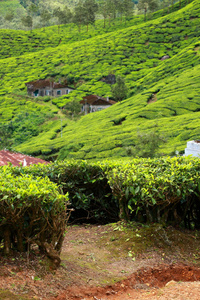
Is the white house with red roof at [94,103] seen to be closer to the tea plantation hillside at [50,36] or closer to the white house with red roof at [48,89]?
the white house with red roof at [48,89]

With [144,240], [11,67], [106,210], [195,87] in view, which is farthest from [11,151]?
[11,67]

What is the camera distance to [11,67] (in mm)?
85625

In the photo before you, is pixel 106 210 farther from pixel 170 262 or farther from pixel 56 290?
pixel 56 290

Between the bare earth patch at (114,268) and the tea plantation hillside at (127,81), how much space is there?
69.3 ft

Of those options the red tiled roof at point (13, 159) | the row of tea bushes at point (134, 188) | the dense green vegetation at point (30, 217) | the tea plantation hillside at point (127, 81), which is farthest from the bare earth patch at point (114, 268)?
the tea plantation hillside at point (127, 81)

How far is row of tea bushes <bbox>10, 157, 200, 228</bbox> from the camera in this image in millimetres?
7180

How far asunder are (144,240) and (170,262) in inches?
27.9

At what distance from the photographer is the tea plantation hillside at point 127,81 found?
3678cm

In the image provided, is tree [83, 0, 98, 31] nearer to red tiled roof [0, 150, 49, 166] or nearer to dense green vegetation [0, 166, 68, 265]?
red tiled roof [0, 150, 49, 166]

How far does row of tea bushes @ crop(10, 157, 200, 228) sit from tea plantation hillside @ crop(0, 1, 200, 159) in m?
19.8

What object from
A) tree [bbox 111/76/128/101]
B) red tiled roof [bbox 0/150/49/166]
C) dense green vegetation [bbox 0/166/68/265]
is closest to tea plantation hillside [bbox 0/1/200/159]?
tree [bbox 111/76/128/101]

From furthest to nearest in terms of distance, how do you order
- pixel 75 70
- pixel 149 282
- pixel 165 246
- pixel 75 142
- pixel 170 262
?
pixel 75 70 → pixel 75 142 → pixel 165 246 → pixel 170 262 → pixel 149 282

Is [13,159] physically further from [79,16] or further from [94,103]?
[79,16]

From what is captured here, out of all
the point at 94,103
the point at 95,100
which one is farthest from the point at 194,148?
the point at 95,100
